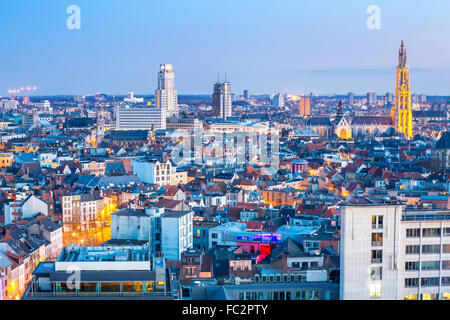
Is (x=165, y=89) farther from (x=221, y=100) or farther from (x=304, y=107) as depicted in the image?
(x=304, y=107)

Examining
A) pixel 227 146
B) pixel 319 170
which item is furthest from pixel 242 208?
pixel 227 146

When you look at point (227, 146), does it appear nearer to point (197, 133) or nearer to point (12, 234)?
point (197, 133)

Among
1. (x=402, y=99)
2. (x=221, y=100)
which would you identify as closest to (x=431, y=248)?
(x=402, y=99)

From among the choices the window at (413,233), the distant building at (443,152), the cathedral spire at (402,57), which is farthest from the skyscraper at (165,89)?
the window at (413,233)

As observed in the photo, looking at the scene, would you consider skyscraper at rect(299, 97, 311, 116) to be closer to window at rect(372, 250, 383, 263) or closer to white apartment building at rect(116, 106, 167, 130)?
white apartment building at rect(116, 106, 167, 130)

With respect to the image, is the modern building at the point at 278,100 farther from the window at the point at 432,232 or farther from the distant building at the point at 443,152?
the window at the point at 432,232

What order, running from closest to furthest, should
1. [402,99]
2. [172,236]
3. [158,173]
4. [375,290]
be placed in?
1. [375,290]
2. [172,236]
3. [158,173]
4. [402,99]

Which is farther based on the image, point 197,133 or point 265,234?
point 197,133
